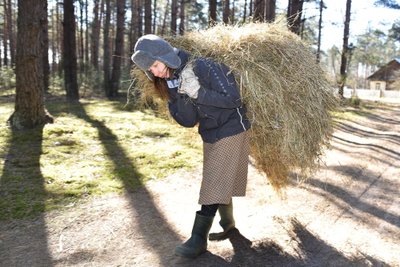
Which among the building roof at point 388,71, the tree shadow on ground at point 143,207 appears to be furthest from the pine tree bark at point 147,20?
the building roof at point 388,71

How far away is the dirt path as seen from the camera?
2.99 metres

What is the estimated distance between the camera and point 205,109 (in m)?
2.93

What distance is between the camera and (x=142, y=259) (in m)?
2.98

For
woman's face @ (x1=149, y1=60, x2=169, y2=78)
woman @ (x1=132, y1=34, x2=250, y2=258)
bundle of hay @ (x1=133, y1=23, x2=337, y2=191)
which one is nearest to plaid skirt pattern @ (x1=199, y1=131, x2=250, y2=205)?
woman @ (x1=132, y1=34, x2=250, y2=258)

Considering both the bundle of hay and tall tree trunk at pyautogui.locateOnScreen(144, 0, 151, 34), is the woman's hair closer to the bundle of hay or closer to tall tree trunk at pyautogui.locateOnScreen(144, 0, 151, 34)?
the bundle of hay

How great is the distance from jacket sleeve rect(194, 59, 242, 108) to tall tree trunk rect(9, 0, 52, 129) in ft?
17.9

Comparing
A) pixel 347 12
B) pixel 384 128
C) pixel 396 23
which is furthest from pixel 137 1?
pixel 384 128

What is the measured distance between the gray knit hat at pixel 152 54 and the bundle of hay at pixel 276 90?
2.07 feet

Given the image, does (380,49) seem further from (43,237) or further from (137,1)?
(43,237)

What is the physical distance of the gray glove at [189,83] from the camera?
2764 mm

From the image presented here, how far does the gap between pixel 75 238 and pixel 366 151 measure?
5.48 metres

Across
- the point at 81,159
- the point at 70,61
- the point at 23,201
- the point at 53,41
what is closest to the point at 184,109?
the point at 23,201

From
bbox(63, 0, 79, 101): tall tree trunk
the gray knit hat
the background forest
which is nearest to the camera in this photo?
the gray knit hat

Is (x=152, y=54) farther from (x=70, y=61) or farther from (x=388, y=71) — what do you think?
(x=388, y=71)
